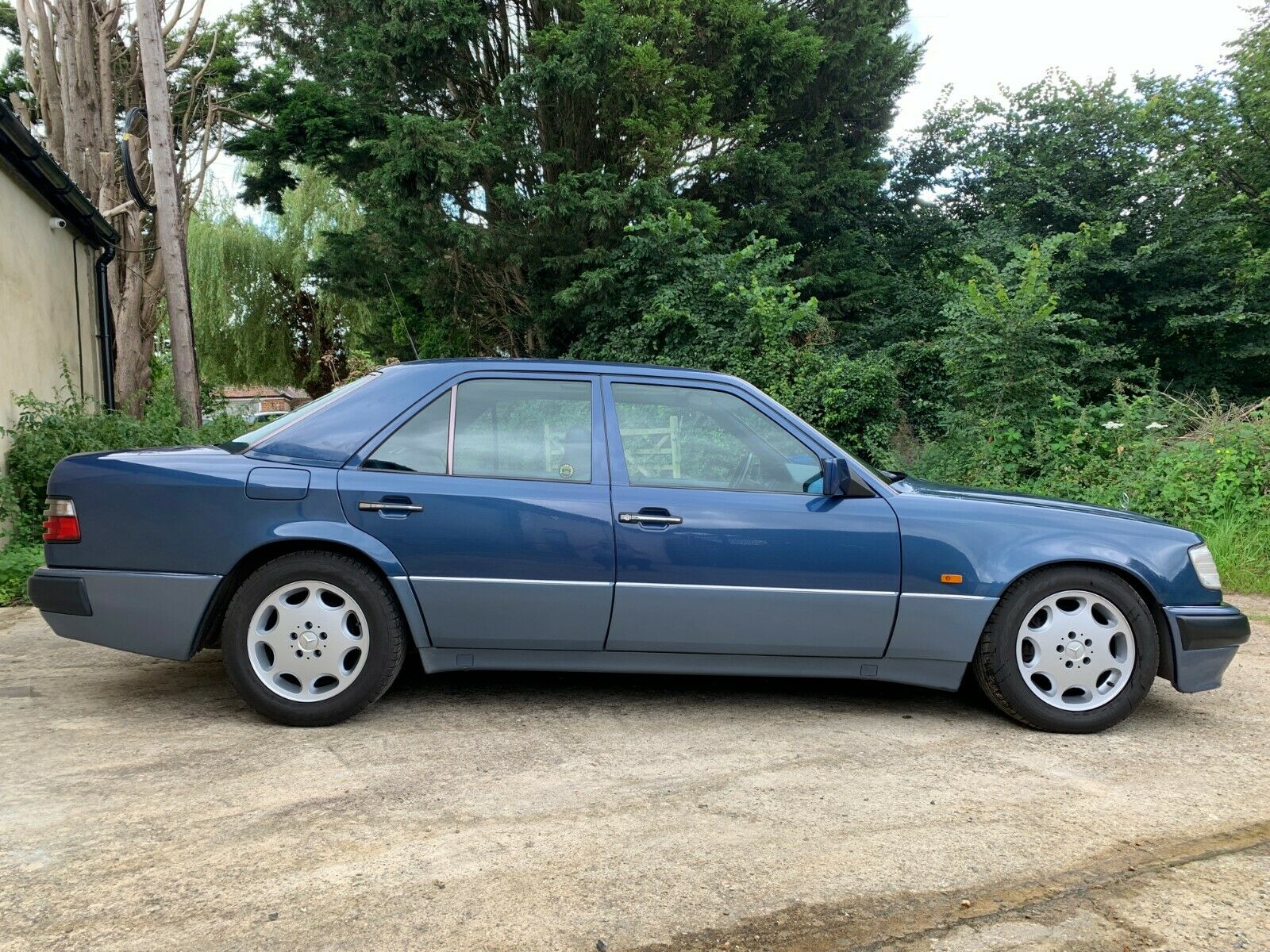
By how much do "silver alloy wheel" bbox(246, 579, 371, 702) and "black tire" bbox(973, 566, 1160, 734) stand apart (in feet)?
8.57

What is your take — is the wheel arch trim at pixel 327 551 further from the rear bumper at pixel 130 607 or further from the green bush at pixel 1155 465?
the green bush at pixel 1155 465

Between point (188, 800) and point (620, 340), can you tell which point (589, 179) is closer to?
point (620, 340)

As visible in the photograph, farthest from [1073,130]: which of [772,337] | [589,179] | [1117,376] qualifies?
[589,179]

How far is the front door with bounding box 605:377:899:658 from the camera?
3.85 m

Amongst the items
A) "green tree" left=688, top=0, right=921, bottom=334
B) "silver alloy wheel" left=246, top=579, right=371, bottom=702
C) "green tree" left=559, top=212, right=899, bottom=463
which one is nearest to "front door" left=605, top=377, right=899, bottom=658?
"silver alloy wheel" left=246, top=579, right=371, bottom=702

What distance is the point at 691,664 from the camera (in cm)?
394

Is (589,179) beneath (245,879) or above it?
above

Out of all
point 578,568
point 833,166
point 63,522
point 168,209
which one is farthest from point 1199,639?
Result: point 833,166

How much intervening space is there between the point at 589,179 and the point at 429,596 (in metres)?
13.2

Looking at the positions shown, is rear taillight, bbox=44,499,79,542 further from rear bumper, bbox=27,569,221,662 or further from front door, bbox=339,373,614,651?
front door, bbox=339,373,614,651

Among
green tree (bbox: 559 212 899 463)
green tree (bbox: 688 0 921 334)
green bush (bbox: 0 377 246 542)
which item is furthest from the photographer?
green tree (bbox: 688 0 921 334)

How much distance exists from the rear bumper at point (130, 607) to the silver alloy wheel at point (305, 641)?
26 cm

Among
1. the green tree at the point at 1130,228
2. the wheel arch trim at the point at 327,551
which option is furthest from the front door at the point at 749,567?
the green tree at the point at 1130,228

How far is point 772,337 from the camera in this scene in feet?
47.2
